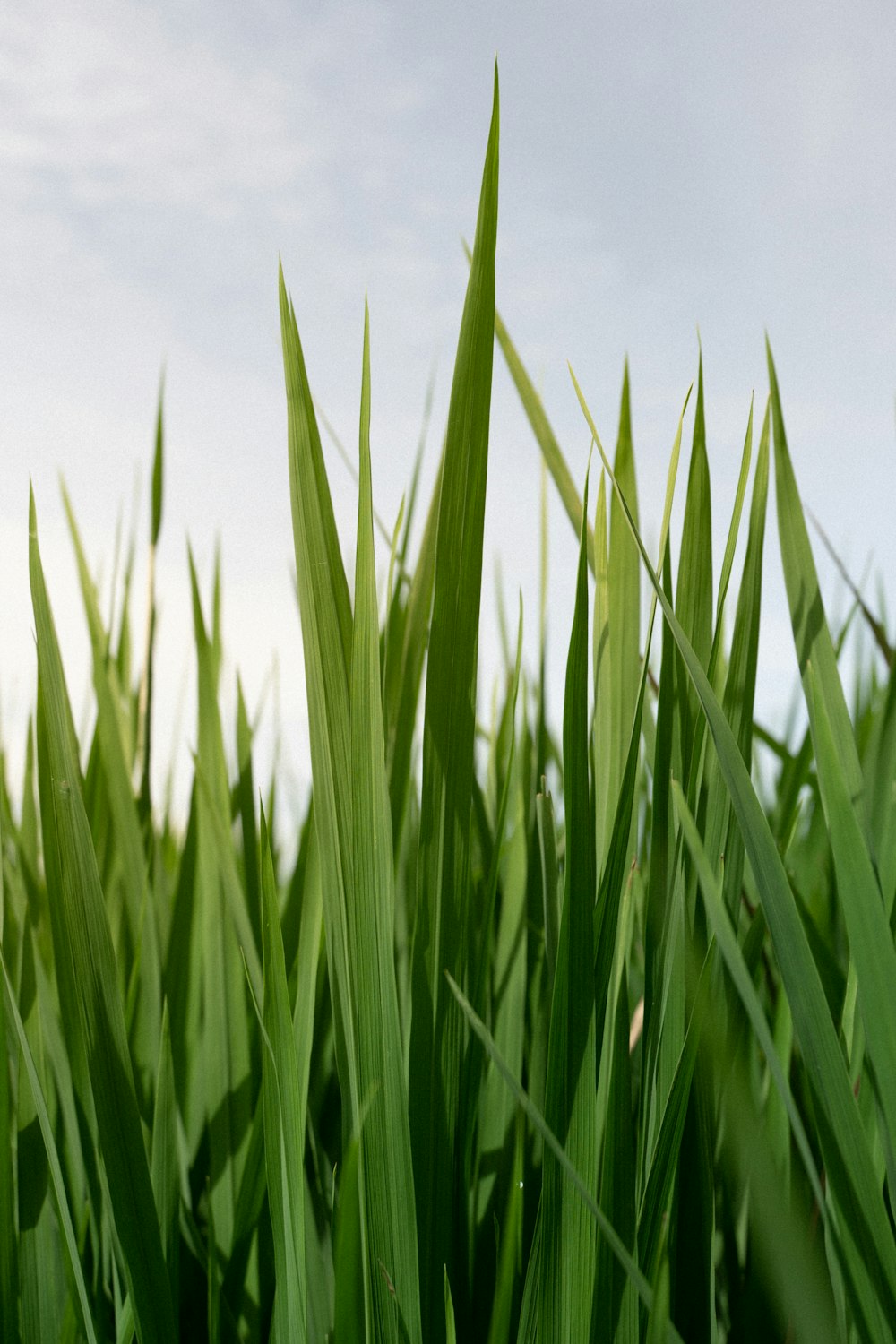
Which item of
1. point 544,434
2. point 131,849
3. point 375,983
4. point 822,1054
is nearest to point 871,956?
point 822,1054

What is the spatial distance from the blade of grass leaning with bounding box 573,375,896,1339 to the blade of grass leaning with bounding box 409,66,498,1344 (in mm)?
56

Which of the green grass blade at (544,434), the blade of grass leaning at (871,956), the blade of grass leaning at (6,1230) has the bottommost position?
the blade of grass leaning at (6,1230)

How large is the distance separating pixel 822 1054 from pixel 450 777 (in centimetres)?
12

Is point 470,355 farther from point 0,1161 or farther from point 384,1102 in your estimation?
point 0,1161

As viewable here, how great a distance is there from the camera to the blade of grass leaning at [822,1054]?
233 mm

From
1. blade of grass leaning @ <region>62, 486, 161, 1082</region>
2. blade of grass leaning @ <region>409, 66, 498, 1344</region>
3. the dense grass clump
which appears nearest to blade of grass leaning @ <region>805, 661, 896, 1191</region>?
the dense grass clump

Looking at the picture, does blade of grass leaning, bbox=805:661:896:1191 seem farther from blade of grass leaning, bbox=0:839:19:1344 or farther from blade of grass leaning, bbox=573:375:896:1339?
blade of grass leaning, bbox=0:839:19:1344

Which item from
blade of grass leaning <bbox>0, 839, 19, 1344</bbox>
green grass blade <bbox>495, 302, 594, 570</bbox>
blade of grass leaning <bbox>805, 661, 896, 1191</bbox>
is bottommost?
blade of grass leaning <bbox>0, 839, 19, 1344</bbox>

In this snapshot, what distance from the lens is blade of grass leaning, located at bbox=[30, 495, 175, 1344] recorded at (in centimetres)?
29

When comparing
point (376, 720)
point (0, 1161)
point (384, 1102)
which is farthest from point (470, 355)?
point (0, 1161)

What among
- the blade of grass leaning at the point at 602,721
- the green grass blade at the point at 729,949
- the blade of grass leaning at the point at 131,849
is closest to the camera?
the green grass blade at the point at 729,949

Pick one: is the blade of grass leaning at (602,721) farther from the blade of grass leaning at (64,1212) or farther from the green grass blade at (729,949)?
the blade of grass leaning at (64,1212)

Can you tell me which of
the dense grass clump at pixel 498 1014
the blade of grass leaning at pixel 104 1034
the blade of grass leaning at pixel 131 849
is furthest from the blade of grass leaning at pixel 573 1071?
the blade of grass leaning at pixel 131 849

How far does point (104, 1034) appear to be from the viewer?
29 centimetres
